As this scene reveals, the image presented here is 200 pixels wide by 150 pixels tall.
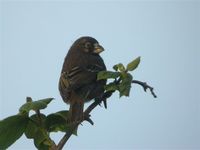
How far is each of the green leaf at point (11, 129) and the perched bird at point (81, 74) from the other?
1.79 metres

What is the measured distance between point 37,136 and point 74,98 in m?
2.20

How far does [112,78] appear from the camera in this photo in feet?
5.31

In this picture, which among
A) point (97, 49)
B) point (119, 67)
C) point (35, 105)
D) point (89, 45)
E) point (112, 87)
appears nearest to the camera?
point (35, 105)

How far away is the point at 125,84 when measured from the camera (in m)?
1.57

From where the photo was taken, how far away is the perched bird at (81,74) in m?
3.86

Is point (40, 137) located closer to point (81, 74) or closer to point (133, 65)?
point (133, 65)

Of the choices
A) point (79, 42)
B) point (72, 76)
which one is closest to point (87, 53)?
point (79, 42)

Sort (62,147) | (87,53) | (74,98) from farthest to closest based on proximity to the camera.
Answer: (87,53)
(74,98)
(62,147)

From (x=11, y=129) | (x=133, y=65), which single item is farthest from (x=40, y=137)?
(x=133, y=65)

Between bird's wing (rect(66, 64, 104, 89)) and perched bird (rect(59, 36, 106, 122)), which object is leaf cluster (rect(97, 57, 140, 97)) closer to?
perched bird (rect(59, 36, 106, 122))

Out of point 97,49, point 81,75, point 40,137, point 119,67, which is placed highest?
point 97,49

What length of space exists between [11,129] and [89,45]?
11.4 feet

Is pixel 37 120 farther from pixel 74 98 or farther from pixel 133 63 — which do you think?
pixel 74 98

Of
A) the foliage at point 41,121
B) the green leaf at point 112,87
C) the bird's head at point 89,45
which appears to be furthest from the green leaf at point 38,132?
the bird's head at point 89,45
